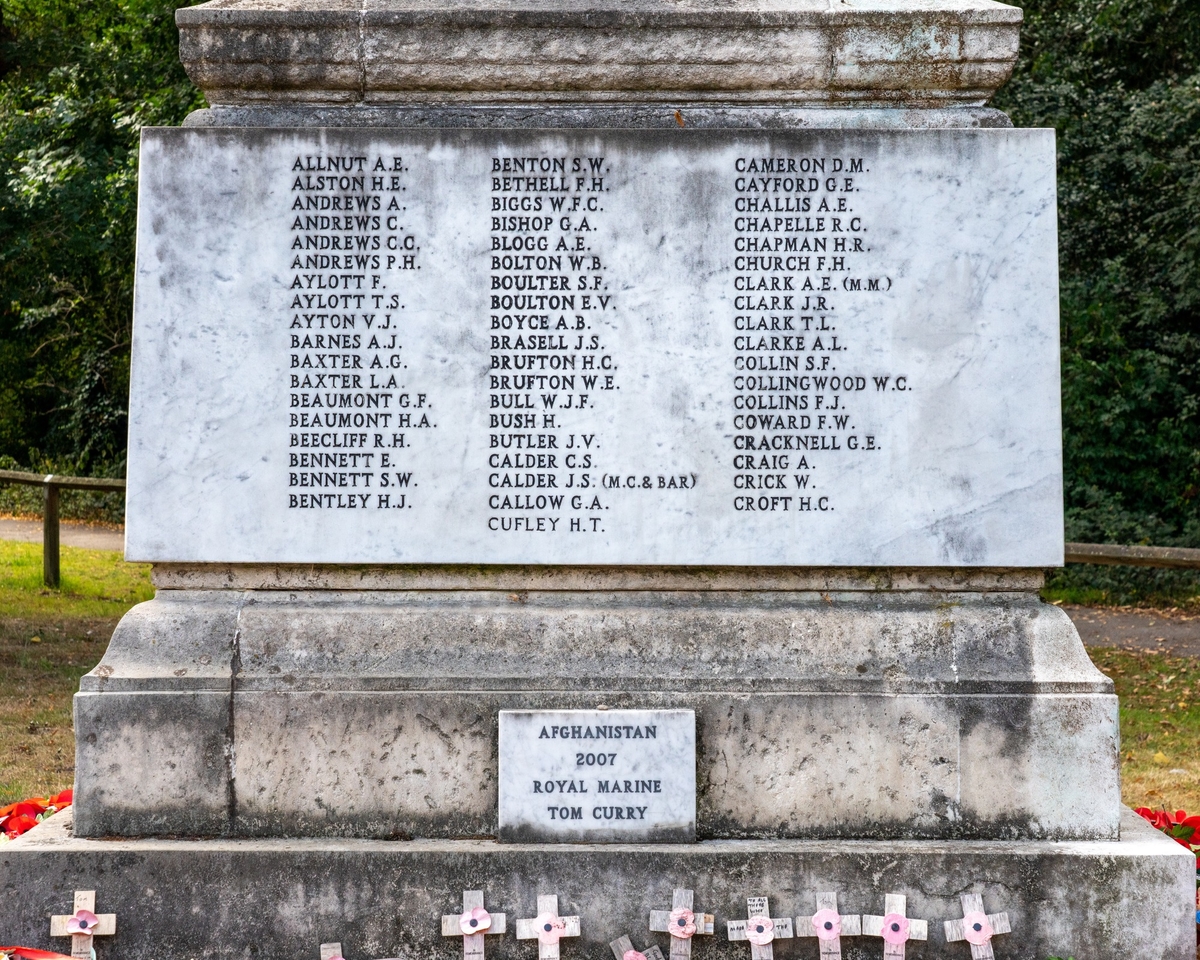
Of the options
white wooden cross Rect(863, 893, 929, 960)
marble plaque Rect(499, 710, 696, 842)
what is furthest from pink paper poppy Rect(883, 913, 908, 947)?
marble plaque Rect(499, 710, 696, 842)

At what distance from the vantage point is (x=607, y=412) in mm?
4043

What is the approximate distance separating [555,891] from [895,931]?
1.01 meters

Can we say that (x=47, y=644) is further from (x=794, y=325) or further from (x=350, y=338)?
(x=794, y=325)

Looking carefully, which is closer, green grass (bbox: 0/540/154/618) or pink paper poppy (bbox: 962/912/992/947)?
pink paper poppy (bbox: 962/912/992/947)

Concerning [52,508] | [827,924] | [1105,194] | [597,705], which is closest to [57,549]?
[52,508]

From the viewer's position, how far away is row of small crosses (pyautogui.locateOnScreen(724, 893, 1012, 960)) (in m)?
3.72

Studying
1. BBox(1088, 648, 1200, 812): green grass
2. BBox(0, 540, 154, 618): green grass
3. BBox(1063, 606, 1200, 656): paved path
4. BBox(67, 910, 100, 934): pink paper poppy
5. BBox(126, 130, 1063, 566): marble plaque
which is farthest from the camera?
BBox(0, 540, 154, 618): green grass

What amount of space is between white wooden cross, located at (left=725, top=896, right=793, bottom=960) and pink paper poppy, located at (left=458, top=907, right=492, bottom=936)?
0.72 metres

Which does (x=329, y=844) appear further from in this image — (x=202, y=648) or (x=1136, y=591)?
(x=1136, y=591)

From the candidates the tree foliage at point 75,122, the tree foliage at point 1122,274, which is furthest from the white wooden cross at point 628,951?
the tree foliage at point 1122,274

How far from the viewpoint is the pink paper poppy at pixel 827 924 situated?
3723 mm

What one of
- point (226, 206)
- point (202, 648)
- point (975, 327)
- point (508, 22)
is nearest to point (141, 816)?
point (202, 648)

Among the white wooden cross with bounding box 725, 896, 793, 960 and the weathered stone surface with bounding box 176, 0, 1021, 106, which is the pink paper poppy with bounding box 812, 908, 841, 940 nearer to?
the white wooden cross with bounding box 725, 896, 793, 960

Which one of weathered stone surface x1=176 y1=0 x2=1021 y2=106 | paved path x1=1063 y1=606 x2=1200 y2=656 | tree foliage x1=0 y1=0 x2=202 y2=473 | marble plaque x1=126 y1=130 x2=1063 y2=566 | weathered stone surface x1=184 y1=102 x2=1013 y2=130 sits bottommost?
paved path x1=1063 y1=606 x2=1200 y2=656
